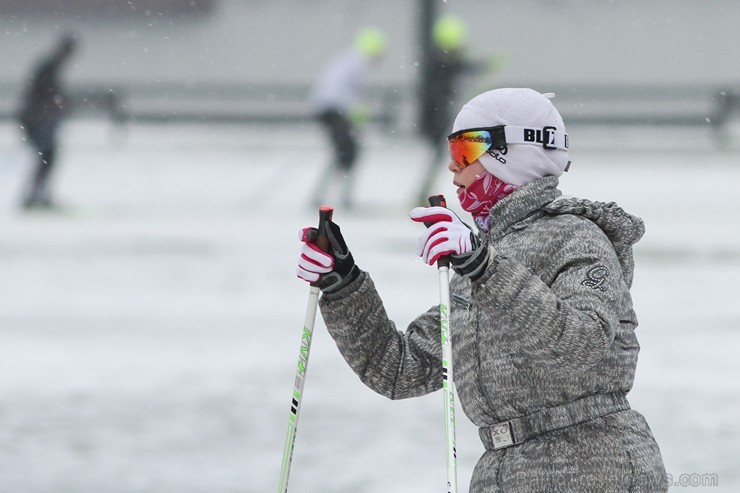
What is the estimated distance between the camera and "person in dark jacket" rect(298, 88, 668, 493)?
1.92 metres

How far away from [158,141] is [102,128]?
2.60 m

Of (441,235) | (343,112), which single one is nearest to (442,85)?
(343,112)

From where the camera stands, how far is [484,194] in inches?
85.7

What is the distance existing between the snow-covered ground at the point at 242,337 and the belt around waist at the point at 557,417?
201 cm

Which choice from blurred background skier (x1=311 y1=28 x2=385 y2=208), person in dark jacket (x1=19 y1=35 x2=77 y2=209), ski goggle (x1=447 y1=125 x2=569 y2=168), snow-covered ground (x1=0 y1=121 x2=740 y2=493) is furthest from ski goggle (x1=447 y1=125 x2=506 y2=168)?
A: person in dark jacket (x1=19 y1=35 x2=77 y2=209)

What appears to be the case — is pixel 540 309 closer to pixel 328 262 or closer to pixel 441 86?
pixel 328 262

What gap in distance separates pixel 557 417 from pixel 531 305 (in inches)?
10.0

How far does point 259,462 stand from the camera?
4.40 metres

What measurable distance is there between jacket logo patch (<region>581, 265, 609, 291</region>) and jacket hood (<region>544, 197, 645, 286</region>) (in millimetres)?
121

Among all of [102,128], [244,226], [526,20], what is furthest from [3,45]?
[244,226]

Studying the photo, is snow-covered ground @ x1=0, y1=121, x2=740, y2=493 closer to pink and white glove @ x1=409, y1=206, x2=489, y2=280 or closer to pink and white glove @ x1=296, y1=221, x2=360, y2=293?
pink and white glove @ x1=296, y1=221, x2=360, y2=293

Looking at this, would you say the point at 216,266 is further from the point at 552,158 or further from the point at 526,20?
the point at 526,20

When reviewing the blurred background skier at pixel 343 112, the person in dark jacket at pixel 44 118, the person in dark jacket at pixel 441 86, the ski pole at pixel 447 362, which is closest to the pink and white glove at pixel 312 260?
the ski pole at pixel 447 362

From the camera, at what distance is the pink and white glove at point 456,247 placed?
1918mm
